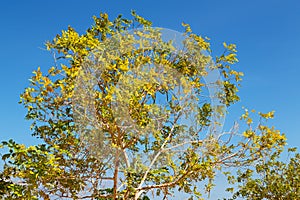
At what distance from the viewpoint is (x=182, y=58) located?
5590 millimetres

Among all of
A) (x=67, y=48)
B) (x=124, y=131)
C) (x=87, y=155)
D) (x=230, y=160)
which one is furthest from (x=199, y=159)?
(x=67, y=48)

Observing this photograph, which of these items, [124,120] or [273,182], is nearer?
[124,120]

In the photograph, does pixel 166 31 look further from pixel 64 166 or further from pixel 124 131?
pixel 64 166

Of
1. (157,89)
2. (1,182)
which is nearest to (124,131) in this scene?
(157,89)

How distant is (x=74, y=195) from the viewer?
5684 mm

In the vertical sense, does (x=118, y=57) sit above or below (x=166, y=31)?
below

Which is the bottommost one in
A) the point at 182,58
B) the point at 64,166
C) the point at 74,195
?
the point at 74,195

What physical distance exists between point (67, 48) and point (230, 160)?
2.74 meters

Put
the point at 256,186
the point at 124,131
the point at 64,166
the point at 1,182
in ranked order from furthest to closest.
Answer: the point at 256,186
the point at 64,166
the point at 1,182
the point at 124,131

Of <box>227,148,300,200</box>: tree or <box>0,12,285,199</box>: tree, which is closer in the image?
<box>0,12,285,199</box>: tree

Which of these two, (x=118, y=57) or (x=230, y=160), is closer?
(x=118, y=57)

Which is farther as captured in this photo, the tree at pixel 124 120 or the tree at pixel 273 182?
the tree at pixel 273 182

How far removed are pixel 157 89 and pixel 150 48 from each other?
568 mm

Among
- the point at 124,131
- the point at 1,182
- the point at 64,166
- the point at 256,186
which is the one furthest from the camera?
the point at 256,186
